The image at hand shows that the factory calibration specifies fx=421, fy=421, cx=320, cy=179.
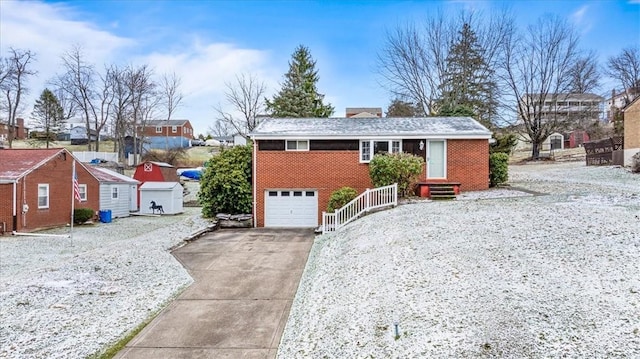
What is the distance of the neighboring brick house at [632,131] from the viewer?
24562mm

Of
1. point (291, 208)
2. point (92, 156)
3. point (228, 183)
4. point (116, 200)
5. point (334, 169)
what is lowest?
point (291, 208)

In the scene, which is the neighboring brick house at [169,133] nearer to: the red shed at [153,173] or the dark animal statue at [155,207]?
the red shed at [153,173]

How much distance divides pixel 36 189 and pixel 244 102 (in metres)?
26.2

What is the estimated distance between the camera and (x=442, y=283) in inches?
267

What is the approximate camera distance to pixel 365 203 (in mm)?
16047

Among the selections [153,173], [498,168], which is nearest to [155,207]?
[153,173]

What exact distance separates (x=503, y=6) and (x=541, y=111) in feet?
32.0

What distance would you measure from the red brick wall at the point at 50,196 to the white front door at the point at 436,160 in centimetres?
1837

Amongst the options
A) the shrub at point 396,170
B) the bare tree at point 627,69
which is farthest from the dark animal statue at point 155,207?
the bare tree at point 627,69

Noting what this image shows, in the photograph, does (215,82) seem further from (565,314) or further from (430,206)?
(565,314)

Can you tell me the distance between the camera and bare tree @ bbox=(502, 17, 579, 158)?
122 feet

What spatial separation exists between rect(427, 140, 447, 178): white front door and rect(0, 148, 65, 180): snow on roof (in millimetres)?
18421

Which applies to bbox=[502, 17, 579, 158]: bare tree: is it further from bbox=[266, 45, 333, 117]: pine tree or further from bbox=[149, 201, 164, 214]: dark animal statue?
bbox=[149, 201, 164, 214]: dark animal statue

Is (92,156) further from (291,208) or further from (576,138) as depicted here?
(576,138)
